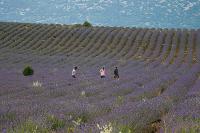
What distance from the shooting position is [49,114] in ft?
28.9

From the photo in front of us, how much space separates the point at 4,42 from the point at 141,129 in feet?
170

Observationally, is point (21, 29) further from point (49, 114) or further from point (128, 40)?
point (49, 114)

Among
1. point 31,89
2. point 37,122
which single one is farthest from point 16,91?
point 37,122

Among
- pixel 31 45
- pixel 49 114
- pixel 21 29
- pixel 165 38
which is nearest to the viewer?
pixel 49 114

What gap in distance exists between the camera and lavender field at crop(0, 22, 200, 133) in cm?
838

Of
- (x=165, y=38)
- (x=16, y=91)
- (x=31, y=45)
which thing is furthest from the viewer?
(x=165, y=38)

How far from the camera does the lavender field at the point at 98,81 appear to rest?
27.5 ft

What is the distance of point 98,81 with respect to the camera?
21.7m

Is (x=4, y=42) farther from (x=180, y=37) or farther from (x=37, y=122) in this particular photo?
(x=37, y=122)

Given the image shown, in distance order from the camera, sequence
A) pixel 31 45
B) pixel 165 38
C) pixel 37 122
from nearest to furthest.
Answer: pixel 37 122, pixel 31 45, pixel 165 38

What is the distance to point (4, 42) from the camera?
192 ft

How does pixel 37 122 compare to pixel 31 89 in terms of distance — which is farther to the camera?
pixel 31 89

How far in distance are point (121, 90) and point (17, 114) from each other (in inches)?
315

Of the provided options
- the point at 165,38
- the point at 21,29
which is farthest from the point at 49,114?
the point at 21,29
